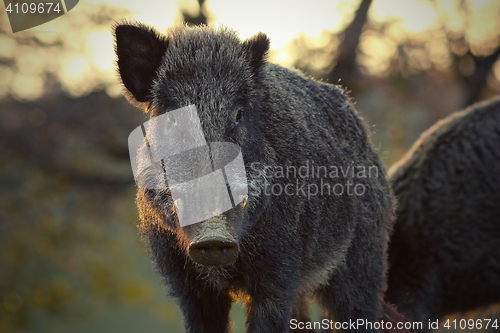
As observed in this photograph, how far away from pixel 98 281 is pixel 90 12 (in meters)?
8.42

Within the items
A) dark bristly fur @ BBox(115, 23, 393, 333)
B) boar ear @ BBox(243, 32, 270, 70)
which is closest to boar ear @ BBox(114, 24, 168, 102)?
dark bristly fur @ BBox(115, 23, 393, 333)

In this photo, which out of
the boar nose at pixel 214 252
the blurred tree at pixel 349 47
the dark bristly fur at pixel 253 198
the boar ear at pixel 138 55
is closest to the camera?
the boar nose at pixel 214 252

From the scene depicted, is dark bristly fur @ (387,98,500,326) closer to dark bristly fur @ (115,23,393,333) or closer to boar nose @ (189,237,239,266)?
dark bristly fur @ (115,23,393,333)

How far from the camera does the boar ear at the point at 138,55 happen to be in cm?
267

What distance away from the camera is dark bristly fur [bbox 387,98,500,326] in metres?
5.19

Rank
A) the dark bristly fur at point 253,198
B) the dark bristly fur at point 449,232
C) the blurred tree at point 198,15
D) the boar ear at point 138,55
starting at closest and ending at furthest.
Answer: the dark bristly fur at point 253,198 → the boar ear at point 138,55 → the dark bristly fur at point 449,232 → the blurred tree at point 198,15

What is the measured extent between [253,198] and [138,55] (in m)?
1.11

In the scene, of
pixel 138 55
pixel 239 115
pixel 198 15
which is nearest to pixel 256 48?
pixel 239 115

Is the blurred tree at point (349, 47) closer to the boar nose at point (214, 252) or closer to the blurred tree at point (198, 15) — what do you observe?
the blurred tree at point (198, 15)

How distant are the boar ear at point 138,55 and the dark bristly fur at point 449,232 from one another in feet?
12.3

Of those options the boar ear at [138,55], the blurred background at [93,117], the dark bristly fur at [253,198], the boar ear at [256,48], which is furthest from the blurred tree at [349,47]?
the boar ear at [138,55]

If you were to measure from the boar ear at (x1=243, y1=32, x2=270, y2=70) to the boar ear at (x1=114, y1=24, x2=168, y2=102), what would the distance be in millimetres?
501

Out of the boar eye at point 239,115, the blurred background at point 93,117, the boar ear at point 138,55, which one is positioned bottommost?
the blurred background at point 93,117

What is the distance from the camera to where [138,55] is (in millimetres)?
2738
